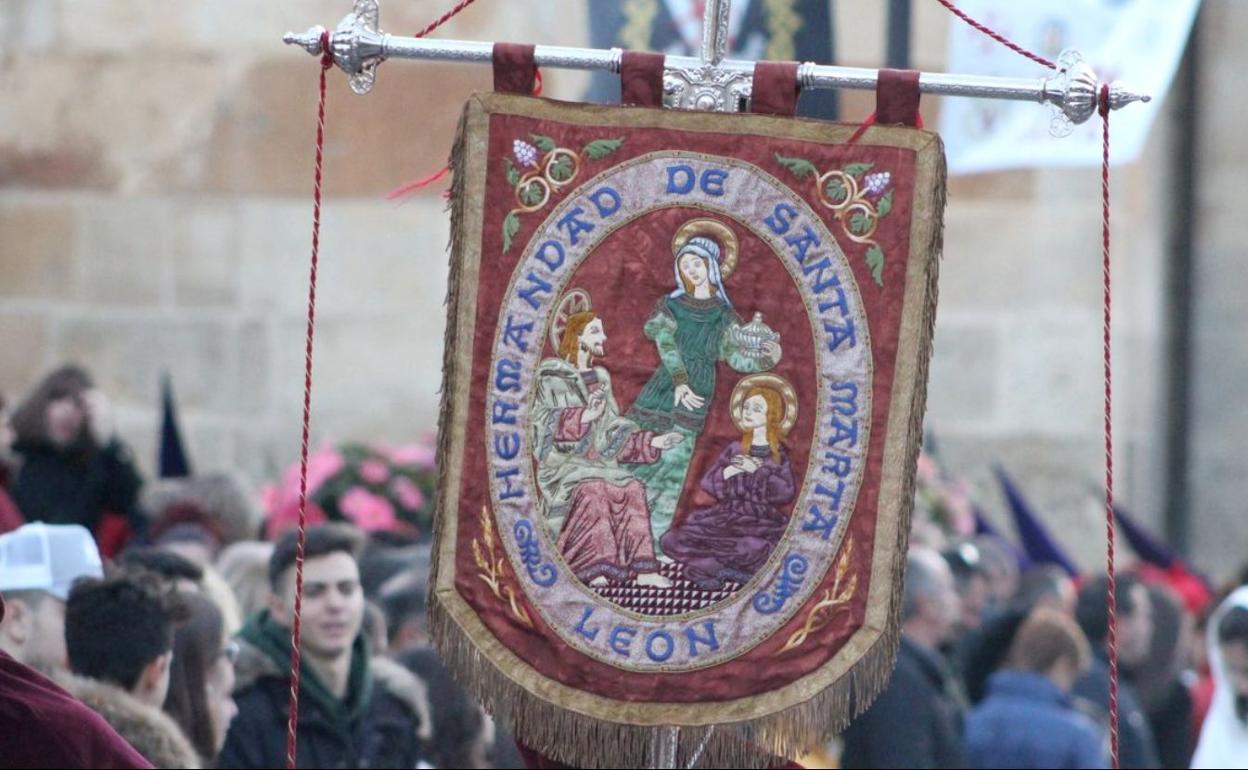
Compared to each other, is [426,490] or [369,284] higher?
[369,284]

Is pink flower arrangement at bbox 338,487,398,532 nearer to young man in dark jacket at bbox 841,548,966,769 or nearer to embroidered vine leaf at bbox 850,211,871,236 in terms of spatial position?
young man in dark jacket at bbox 841,548,966,769

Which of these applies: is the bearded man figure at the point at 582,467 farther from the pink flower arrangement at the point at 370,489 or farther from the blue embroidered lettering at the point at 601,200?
the pink flower arrangement at the point at 370,489

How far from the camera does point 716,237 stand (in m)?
A: 4.51

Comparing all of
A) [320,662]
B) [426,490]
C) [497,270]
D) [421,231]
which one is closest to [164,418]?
[426,490]

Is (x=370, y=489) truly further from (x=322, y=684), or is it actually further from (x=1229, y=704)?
(x=1229, y=704)

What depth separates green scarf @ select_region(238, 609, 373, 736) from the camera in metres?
5.56

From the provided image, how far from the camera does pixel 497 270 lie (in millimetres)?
4527

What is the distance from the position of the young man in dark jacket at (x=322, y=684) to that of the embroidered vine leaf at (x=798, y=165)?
165 cm

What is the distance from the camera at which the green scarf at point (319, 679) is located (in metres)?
5.56

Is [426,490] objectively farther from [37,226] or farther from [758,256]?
[758,256]

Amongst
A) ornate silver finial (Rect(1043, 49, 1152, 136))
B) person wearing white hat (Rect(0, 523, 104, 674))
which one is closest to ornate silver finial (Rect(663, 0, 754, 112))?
ornate silver finial (Rect(1043, 49, 1152, 136))

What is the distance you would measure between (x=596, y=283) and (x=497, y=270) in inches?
7.2

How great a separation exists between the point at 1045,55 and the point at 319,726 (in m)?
3.57

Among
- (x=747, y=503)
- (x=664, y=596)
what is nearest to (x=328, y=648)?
(x=664, y=596)
